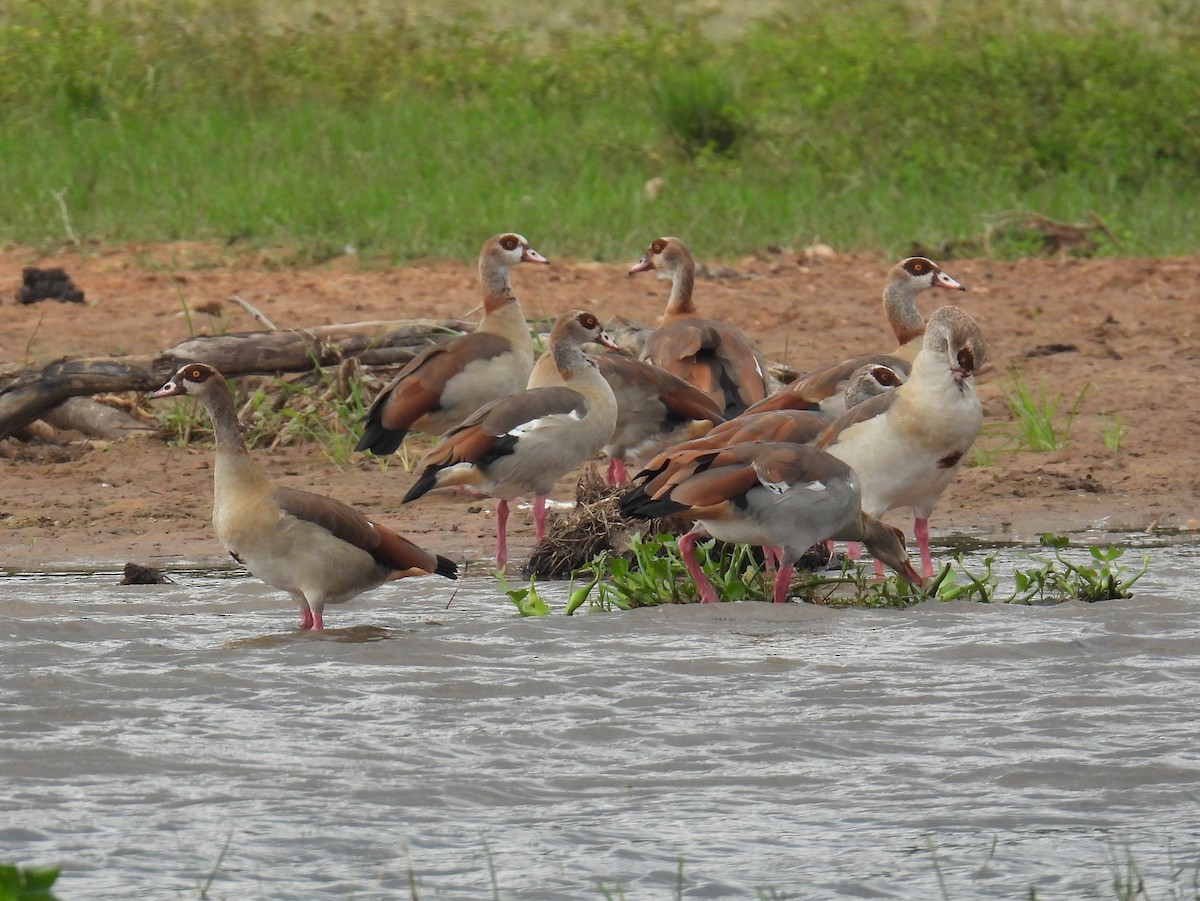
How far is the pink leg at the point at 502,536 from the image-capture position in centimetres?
867

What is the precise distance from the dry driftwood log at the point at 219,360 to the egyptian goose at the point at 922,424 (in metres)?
3.37

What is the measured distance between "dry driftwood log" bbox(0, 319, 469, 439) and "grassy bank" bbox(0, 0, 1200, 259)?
2.69 metres

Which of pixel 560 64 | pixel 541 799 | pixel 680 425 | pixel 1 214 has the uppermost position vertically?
pixel 560 64

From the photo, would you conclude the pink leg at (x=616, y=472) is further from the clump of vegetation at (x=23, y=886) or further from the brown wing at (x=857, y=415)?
the clump of vegetation at (x=23, y=886)

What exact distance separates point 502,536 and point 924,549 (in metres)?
1.86

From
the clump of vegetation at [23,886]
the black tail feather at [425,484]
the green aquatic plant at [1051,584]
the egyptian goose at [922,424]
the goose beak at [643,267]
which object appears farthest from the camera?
the goose beak at [643,267]

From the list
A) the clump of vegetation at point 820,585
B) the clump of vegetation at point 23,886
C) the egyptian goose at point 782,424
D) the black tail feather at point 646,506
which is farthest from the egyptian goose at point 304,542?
the clump of vegetation at point 23,886

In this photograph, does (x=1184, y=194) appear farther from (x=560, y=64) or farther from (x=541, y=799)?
(x=541, y=799)

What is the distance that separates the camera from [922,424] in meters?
7.80

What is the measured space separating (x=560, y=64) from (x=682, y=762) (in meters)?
15.1

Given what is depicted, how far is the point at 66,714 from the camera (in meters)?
5.74

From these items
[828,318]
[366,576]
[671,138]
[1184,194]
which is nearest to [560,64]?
[671,138]

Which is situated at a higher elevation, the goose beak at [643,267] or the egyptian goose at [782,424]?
the goose beak at [643,267]

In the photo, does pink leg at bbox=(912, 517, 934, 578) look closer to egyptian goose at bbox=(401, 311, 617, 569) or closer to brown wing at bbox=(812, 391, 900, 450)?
brown wing at bbox=(812, 391, 900, 450)
